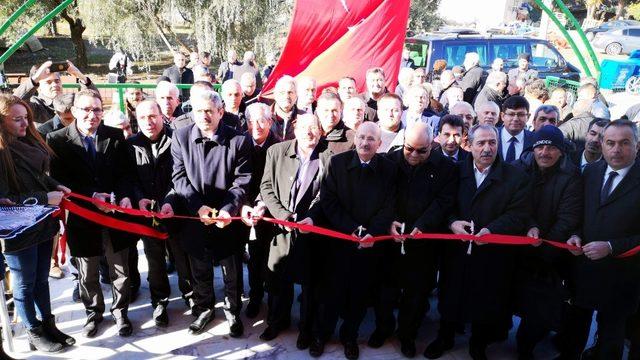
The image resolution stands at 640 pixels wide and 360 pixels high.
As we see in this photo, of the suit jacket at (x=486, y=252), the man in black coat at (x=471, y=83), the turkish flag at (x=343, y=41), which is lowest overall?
the suit jacket at (x=486, y=252)

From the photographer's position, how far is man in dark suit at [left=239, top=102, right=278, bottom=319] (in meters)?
4.05

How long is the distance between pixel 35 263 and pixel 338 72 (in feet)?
13.4

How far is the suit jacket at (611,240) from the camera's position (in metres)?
3.17

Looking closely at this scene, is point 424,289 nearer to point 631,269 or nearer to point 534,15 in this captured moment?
point 631,269

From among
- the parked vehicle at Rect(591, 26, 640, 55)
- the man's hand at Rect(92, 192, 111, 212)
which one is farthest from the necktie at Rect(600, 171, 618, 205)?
the parked vehicle at Rect(591, 26, 640, 55)

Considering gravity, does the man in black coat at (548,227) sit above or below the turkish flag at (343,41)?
below

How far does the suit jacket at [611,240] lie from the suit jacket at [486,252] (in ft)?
1.35

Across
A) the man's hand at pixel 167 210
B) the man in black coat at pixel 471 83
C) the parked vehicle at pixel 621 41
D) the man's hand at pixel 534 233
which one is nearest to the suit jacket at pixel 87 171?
the man's hand at pixel 167 210

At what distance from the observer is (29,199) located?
10.5ft

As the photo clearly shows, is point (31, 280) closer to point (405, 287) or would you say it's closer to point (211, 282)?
point (211, 282)

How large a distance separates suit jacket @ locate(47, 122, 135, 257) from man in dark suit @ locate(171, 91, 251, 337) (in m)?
0.48

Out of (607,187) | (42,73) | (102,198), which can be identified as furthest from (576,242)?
(42,73)

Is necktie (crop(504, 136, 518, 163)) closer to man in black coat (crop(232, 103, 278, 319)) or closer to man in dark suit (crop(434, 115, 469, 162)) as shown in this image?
man in dark suit (crop(434, 115, 469, 162))

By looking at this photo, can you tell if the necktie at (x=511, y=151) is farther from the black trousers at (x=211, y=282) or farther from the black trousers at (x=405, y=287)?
the black trousers at (x=211, y=282)
